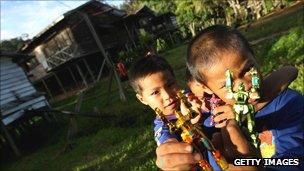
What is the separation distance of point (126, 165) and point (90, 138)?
5.35m

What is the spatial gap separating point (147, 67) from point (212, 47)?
1562mm

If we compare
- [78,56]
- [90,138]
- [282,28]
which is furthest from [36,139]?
[78,56]

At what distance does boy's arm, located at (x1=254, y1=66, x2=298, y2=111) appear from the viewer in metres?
1.89

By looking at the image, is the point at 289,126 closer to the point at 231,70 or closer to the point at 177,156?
the point at 231,70

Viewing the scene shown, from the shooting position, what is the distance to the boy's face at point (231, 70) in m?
1.78

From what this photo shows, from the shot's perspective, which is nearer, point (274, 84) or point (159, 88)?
point (274, 84)

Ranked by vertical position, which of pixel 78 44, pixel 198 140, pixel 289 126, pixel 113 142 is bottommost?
pixel 113 142

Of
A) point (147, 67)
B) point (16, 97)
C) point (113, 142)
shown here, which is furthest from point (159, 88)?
point (16, 97)

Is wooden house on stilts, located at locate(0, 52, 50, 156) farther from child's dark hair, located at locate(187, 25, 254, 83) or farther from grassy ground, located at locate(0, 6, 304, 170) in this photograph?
child's dark hair, located at locate(187, 25, 254, 83)

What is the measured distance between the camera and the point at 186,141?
1.44 meters

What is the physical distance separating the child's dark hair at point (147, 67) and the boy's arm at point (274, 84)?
1.40m

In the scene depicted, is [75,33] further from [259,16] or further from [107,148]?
[107,148]

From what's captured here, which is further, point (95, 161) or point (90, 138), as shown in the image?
point (90, 138)

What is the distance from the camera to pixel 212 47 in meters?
1.95
